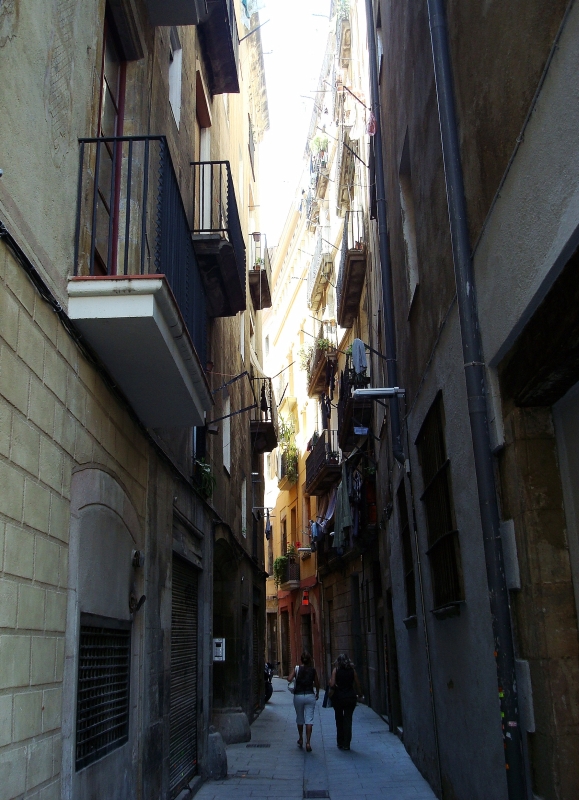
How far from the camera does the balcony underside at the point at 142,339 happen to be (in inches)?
191

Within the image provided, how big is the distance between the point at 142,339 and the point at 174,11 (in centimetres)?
421

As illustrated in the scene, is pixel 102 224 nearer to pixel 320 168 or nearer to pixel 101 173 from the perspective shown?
pixel 101 173

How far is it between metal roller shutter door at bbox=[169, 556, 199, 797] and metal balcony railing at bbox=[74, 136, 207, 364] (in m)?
3.25

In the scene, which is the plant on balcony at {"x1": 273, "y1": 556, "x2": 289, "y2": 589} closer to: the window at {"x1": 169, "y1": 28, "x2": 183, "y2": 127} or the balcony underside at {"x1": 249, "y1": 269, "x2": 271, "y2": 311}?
the balcony underside at {"x1": 249, "y1": 269, "x2": 271, "y2": 311}

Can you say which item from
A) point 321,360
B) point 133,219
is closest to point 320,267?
point 321,360

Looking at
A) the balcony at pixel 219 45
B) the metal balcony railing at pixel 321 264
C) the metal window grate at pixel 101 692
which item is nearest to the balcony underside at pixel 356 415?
the balcony at pixel 219 45

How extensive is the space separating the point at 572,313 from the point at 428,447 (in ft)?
15.5

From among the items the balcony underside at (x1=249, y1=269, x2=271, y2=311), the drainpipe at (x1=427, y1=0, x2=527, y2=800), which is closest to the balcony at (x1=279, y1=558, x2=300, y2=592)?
the balcony underside at (x1=249, y1=269, x2=271, y2=311)

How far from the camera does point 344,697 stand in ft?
39.7

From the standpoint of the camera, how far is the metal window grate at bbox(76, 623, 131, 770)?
515 cm

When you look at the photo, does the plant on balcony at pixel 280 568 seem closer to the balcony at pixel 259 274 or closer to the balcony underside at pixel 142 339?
the balcony at pixel 259 274

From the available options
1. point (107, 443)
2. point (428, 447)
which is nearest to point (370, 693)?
point (428, 447)

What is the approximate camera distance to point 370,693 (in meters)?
19.2

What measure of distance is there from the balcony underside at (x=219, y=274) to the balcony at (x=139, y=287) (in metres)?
1.84
